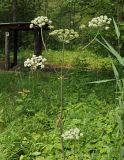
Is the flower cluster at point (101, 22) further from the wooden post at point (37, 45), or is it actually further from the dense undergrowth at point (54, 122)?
the wooden post at point (37, 45)

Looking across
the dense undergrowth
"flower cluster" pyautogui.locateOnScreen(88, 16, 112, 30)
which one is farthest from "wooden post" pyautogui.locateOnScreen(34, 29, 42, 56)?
"flower cluster" pyautogui.locateOnScreen(88, 16, 112, 30)

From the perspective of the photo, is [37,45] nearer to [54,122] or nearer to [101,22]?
[54,122]

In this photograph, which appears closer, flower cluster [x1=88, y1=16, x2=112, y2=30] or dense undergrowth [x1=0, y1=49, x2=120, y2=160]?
flower cluster [x1=88, y1=16, x2=112, y2=30]

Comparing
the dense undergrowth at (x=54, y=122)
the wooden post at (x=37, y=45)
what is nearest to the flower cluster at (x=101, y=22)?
the dense undergrowth at (x=54, y=122)

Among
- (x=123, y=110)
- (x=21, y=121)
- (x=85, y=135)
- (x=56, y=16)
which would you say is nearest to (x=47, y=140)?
(x=85, y=135)

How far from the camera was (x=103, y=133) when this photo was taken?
6.91 metres

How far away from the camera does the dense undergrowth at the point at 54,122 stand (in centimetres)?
635

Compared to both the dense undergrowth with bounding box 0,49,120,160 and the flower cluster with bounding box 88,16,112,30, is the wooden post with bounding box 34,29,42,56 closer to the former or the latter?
the dense undergrowth with bounding box 0,49,120,160

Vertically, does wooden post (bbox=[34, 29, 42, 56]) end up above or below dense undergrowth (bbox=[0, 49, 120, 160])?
above

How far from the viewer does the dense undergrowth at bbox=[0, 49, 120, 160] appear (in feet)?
20.8

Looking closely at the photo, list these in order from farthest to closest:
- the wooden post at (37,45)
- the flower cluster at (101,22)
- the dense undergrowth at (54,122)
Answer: the wooden post at (37,45)
the dense undergrowth at (54,122)
the flower cluster at (101,22)

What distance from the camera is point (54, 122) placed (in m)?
8.09

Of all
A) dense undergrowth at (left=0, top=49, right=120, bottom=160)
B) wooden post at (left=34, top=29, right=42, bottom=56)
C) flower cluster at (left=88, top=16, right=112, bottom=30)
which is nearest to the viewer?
flower cluster at (left=88, top=16, right=112, bottom=30)

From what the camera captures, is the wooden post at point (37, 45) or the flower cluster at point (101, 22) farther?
the wooden post at point (37, 45)
